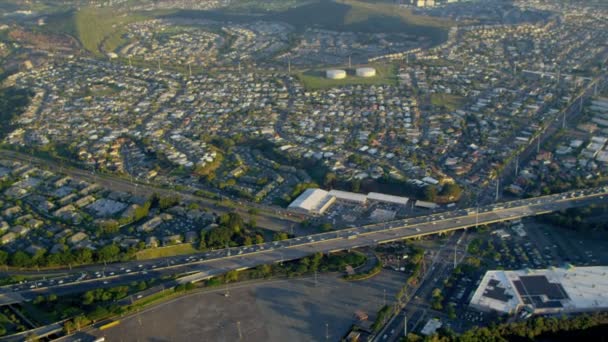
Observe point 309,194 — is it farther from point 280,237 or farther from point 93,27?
point 93,27

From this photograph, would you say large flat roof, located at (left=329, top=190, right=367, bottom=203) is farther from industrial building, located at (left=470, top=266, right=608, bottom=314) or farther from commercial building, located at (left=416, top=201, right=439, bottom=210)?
industrial building, located at (left=470, top=266, right=608, bottom=314)

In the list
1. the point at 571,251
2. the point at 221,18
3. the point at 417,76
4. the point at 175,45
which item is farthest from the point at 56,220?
the point at 221,18

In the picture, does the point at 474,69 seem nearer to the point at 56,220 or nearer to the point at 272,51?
the point at 272,51

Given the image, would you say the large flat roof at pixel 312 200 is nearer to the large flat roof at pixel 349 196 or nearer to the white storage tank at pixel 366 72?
the large flat roof at pixel 349 196

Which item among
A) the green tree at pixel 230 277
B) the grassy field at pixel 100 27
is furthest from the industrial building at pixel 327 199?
the grassy field at pixel 100 27

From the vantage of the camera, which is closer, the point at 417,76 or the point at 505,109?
the point at 505,109

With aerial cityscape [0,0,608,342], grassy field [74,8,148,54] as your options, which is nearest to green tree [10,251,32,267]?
aerial cityscape [0,0,608,342]
